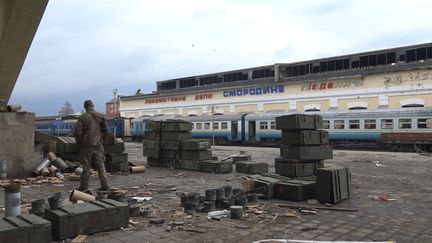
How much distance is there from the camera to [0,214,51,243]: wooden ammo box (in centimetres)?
468

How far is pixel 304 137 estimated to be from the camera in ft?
35.5

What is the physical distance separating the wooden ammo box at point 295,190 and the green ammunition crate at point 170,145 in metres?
7.32

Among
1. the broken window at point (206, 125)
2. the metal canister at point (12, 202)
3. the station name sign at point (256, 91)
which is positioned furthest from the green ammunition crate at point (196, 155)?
the station name sign at point (256, 91)

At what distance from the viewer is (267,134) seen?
36.6m

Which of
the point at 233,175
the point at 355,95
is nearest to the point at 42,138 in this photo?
the point at 233,175

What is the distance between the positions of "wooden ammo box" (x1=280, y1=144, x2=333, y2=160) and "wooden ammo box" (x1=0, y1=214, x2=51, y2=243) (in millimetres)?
7268

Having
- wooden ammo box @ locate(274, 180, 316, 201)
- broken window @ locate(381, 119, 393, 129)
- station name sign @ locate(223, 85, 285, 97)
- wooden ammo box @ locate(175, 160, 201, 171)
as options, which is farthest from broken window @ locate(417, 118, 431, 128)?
wooden ammo box @ locate(274, 180, 316, 201)

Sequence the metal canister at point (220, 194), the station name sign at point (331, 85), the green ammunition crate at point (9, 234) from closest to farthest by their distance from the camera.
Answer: the green ammunition crate at point (9, 234), the metal canister at point (220, 194), the station name sign at point (331, 85)

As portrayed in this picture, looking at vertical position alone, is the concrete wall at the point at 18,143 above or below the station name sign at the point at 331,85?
below

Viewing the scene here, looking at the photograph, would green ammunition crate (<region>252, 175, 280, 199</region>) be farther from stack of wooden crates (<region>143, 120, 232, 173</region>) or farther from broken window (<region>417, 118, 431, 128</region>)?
broken window (<region>417, 118, 431, 128</region>)

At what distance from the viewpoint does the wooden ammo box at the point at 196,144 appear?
593 inches

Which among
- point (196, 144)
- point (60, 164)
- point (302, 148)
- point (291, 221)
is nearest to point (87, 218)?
point (291, 221)

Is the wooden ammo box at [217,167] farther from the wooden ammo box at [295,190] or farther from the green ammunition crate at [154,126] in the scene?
the wooden ammo box at [295,190]

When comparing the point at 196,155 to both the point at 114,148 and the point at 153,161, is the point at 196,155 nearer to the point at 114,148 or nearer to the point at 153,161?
the point at 153,161
